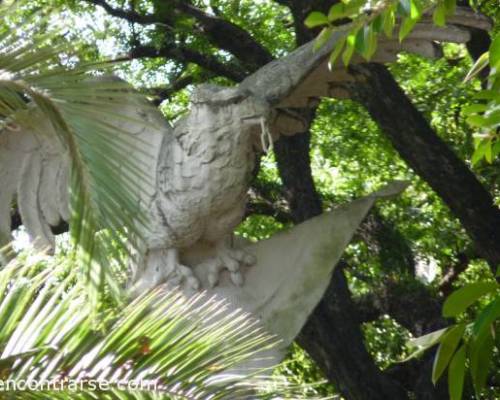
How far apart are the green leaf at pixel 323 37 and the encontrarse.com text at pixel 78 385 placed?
1639mm

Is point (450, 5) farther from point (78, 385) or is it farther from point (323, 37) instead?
point (78, 385)

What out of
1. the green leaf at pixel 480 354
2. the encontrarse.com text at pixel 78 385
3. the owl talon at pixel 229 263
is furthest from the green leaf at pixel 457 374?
the owl talon at pixel 229 263

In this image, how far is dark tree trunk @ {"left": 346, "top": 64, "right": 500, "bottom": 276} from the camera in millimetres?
6113

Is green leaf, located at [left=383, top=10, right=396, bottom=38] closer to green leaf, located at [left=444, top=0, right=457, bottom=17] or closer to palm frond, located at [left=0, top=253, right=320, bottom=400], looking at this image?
green leaf, located at [left=444, top=0, right=457, bottom=17]

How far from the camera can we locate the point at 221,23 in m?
7.37

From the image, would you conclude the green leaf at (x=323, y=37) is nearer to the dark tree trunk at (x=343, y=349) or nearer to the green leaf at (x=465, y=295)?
the green leaf at (x=465, y=295)

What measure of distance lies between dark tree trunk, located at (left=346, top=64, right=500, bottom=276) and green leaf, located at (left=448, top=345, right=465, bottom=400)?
2.99 meters

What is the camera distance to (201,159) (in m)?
4.44

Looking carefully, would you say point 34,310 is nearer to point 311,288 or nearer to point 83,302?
point 83,302

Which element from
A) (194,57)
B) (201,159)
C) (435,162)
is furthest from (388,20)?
(194,57)

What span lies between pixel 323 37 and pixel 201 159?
0.68 metres

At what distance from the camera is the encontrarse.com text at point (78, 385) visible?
2.73 meters

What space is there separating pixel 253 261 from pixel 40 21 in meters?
2.06

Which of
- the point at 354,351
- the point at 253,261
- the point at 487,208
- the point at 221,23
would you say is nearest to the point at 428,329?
the point at 354,351
